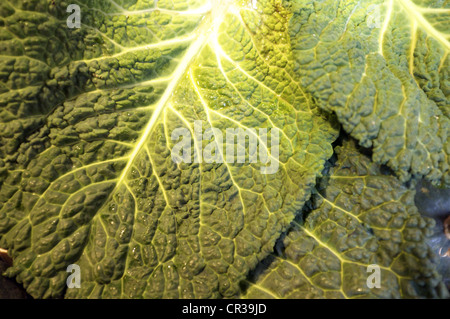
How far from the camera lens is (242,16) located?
3088 mm

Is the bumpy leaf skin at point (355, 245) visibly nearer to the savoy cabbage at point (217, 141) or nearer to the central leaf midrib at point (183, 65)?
the savoy cabbage at point (217, 141)

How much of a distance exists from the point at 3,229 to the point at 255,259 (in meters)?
2.16

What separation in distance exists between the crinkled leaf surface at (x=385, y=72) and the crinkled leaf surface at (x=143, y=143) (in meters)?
0.29

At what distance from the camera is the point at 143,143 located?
121 inches

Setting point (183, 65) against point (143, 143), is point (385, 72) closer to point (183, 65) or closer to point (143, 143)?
point (183, 65)

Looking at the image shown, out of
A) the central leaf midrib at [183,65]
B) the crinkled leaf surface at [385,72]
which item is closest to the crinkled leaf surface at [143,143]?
the central leaf midrib at [183,65]

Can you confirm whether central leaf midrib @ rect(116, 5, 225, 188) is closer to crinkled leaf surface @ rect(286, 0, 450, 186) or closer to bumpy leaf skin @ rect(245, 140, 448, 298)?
crinkled leaf surface @ rect(286, 0, 450, 186)

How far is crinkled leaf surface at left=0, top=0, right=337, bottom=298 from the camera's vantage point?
9.07ft

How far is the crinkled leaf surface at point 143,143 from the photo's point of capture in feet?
9.07

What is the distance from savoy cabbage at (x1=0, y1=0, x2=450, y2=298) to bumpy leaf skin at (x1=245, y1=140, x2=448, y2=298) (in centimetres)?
1

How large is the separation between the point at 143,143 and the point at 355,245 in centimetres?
207

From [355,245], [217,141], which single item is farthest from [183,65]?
[355,245]

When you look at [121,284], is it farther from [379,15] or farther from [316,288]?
[379,15]

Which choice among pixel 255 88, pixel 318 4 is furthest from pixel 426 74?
pixel 255 88
